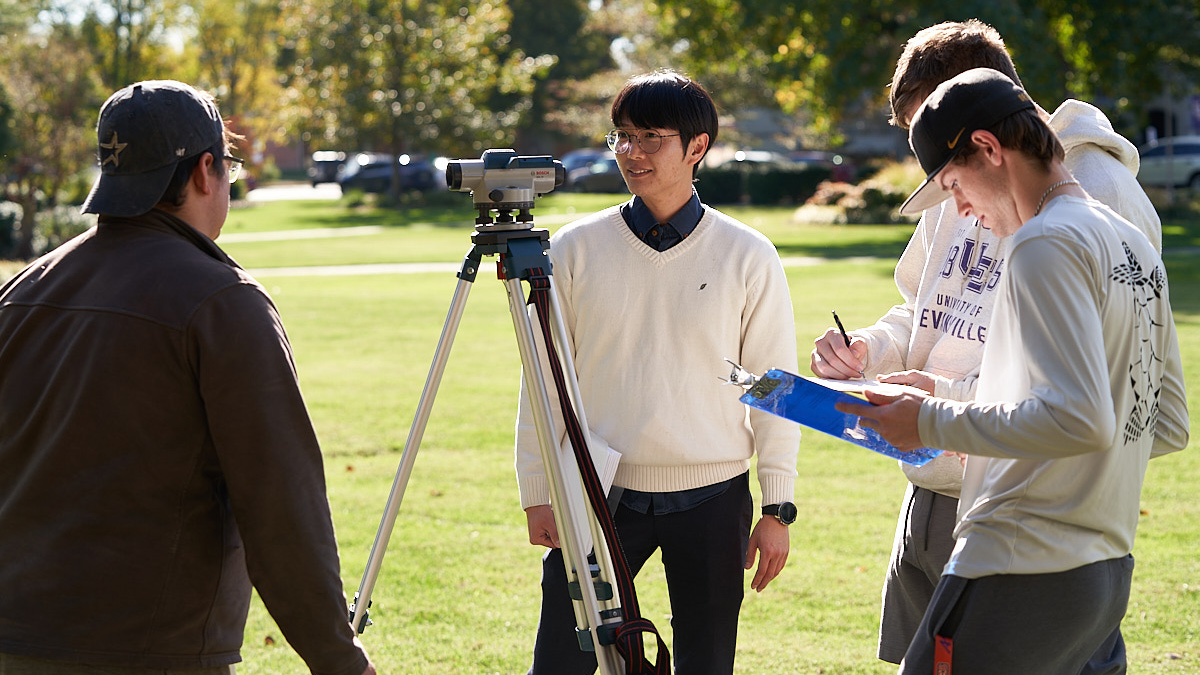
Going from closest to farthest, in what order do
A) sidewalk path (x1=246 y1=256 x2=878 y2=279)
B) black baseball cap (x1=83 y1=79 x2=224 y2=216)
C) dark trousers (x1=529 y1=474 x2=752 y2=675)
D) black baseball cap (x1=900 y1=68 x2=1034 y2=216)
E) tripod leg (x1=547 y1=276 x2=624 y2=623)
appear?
1. black baseball cap (x1=900 y1=68 x2=1034 y2=216)
2. black baseball cap (x1=83 y1=79 x2=224 y2=216)
3. tripod leg (x1=547 y1=276 x2=624 y2=623)
4. dark trousers (x1=529 y1=474 x2=752 y2=675)
5. sidewalk path (x1=246 y1=256 x2=878 y2=279)

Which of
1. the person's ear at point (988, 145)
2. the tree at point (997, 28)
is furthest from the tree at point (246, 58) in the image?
the person's ear at point (988, 145)

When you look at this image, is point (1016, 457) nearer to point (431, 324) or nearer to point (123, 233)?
point (123, 233)

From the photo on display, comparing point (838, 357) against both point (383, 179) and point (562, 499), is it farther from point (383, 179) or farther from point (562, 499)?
→ point (383, 179)

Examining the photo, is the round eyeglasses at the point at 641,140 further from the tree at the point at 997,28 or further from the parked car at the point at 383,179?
the parked car at the point at 383,179

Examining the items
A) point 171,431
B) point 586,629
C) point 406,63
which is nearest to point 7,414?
point 171,431

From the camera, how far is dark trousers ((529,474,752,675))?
348 centimetres

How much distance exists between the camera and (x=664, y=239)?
360cm

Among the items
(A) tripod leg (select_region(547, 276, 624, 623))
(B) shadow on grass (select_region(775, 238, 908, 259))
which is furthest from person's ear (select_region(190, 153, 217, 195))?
(B) shadow on grass (select_region(775, 238, 908, 259))

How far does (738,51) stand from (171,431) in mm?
30783

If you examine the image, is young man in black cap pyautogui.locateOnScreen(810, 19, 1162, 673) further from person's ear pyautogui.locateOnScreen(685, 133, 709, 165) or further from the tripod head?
the tripod head

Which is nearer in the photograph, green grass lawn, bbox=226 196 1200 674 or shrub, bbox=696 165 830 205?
green grass lawn, bbox=226 196 1200 674

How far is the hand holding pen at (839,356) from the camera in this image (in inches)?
128

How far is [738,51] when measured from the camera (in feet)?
105

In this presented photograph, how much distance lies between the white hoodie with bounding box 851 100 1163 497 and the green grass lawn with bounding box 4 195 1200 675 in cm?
194
